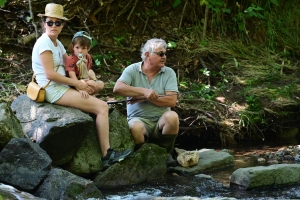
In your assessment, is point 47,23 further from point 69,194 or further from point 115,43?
point 115,43

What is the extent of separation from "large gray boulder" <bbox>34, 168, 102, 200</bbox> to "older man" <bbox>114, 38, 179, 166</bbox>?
115cm

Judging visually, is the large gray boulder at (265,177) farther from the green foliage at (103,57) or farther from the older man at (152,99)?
the green foliage at (103,57)

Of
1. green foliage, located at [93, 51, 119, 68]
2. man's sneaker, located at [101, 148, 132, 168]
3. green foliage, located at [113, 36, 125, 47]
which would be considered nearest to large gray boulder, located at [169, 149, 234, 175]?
man's sneaker, located at [101, 148, 132, 168]

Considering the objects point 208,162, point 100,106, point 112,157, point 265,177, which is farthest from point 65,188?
point 208,162

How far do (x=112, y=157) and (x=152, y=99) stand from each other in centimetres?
71

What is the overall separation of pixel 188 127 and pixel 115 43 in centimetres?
256

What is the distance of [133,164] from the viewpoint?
204 inches

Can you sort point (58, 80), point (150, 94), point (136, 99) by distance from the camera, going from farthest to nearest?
point (136, 99), point (150, 94), point (58, 80)

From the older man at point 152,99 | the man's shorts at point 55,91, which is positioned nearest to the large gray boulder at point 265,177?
the older man at point 152,99

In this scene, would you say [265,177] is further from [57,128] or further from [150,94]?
[57,128]

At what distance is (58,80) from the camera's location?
488 cm

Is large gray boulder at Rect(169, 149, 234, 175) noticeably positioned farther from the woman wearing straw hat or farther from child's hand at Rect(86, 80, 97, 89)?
child's hand at Rect(86, 80, 97, 89)

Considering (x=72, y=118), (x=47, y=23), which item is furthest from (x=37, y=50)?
(x=72, y=118)

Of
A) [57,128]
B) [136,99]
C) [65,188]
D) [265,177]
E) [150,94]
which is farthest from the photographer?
[136,99]
